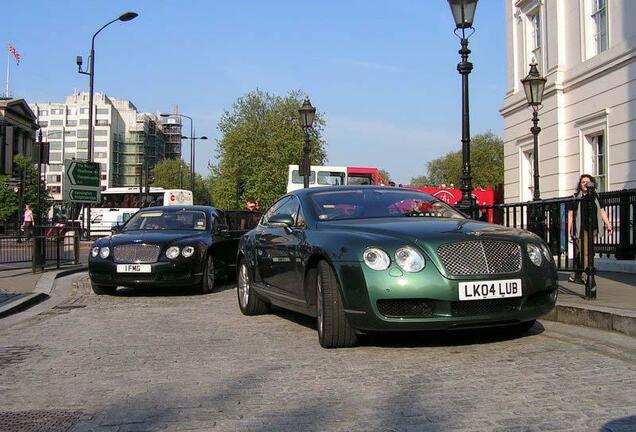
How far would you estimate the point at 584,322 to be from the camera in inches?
234

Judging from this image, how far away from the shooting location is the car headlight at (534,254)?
521 centimetres

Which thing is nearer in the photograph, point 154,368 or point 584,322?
point 154,368

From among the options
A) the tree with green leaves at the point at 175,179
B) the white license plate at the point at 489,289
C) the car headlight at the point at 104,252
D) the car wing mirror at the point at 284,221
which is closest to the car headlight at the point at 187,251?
the car headlight at the point at 104,252

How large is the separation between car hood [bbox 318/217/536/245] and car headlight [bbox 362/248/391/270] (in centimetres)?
22

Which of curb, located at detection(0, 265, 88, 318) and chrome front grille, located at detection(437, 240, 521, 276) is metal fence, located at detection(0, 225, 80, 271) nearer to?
curb, located at detection(0, 265, 88, 318)

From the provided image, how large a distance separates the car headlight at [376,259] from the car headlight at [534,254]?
1.26 meters

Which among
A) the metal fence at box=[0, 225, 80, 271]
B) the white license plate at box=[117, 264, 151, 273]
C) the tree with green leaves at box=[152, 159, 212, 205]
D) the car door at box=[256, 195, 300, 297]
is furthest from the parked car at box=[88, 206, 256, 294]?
the tree with green leaves at box=[152, 159, 212, 205]

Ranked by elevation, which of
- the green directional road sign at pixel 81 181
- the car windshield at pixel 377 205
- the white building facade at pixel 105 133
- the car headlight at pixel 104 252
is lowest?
the car headlight at pixel 104 252

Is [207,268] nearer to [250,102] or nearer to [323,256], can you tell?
[323,256]

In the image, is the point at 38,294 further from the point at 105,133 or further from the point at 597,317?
the point at 105,133

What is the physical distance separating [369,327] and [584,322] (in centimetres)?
237

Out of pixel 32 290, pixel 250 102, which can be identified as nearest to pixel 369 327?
pixel 32 290

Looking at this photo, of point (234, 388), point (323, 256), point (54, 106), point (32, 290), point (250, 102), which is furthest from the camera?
point (54, 106)

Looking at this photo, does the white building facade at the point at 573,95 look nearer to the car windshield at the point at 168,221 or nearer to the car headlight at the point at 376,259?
the car windshield at the point at 168,221
